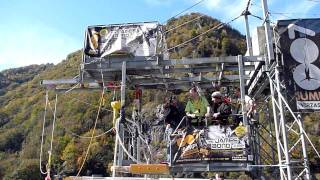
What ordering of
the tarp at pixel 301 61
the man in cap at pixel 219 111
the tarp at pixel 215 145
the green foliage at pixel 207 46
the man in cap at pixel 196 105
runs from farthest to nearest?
the green foliage at pixel 207 46
the man in cap at pixel 196 105
the tarp at pixel 301 61
the man in cap at pixel 219 111
the tarp at pixel 215 145

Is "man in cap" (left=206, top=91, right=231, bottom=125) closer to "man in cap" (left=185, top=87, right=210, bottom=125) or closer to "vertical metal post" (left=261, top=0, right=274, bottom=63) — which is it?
"man in cap" (left=185, top=87, right=210, bottom=125)

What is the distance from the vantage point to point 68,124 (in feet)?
172

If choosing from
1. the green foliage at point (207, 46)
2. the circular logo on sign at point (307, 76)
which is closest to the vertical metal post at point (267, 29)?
the circular logo on sign at point (307, 76)

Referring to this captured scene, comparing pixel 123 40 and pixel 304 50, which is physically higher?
pixel 123 40

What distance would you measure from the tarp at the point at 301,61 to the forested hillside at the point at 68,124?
26.7 metres

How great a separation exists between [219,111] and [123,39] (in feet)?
10.8

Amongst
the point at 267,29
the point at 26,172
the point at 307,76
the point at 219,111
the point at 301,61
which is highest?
the point at 267,29

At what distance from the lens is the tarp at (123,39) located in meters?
12.2

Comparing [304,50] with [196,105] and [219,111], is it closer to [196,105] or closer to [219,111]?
[219,111]

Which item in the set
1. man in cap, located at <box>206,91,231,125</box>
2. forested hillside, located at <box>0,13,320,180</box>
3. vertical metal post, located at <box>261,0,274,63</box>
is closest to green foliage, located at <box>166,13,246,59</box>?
forested hillside, located at <box>0,13,320,180</box>

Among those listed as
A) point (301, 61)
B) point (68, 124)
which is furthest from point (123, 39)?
point (68, 124)

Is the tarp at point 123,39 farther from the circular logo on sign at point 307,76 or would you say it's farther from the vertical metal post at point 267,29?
the circular logo on sign at point 307,76

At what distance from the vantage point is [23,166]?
43.9 metres

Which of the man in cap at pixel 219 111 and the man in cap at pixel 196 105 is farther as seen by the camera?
the man in cap at pixel 196 105
